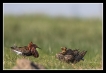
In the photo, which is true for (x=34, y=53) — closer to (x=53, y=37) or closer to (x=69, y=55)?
(x=69, y=55)

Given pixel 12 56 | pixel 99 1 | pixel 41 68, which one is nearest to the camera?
pixel 41 68

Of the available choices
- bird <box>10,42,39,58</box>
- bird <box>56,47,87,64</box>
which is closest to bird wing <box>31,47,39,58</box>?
bird <box>10,42,39,58</box>

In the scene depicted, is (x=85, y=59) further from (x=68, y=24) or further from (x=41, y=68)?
(x=68, y=24)

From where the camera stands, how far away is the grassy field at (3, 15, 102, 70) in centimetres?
866

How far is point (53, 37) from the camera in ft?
39.0

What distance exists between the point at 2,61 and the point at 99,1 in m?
2.26

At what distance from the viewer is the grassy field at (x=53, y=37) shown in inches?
341

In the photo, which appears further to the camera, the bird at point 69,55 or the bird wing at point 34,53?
the bird wing at point 34,53

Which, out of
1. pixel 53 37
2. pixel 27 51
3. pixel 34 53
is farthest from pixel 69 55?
pixel 53 37

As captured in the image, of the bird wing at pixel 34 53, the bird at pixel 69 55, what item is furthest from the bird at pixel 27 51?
the bird at pixel 69 55

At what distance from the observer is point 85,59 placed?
8875 millimetres

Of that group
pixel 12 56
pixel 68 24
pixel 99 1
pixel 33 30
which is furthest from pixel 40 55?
pixel 68 24

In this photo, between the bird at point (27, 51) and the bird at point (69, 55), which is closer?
the bird at point (69, 55)

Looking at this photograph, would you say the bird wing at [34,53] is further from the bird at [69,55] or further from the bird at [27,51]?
the bird at [69,55]
